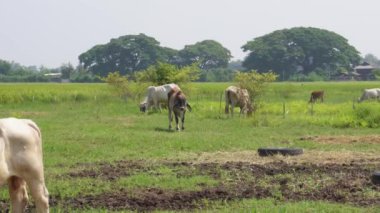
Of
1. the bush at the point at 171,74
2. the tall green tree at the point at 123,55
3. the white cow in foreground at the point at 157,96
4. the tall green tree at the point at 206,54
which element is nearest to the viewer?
the white cow in foreground at the point at 157,96

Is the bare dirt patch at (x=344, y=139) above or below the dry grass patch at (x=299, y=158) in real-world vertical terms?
below

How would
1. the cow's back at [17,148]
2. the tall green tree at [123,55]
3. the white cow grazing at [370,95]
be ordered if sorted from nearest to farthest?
the cow's back at [17,148] → the white cow grazing at [370,95] → the tall green tree at [123,55]

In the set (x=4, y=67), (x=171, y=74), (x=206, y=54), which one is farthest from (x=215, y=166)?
(x=4, y=67)

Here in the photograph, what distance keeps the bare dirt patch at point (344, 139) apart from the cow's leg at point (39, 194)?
12.2 meters

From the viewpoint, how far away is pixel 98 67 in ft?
355

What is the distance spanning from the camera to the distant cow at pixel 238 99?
31094mm

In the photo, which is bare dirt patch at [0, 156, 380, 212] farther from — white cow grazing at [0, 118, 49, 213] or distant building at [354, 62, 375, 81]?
distant building at [354, 62, 375, 81]

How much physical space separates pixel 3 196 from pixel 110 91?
39.4 metres

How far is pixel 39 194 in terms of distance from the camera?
26.6ft

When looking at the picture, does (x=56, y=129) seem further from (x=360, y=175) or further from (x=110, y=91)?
(x=110, y=91)

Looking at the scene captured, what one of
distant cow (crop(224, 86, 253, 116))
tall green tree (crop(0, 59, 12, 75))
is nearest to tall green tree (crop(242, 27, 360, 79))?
tall green tree (crop(0, 59, 12, 75))

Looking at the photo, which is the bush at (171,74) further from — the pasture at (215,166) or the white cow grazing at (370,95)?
the pasture at (215,166)

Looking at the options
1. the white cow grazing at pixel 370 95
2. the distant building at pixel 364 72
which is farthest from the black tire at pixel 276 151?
the distant building at pixel 364 72

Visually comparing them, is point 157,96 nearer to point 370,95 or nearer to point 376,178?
point 370,95
